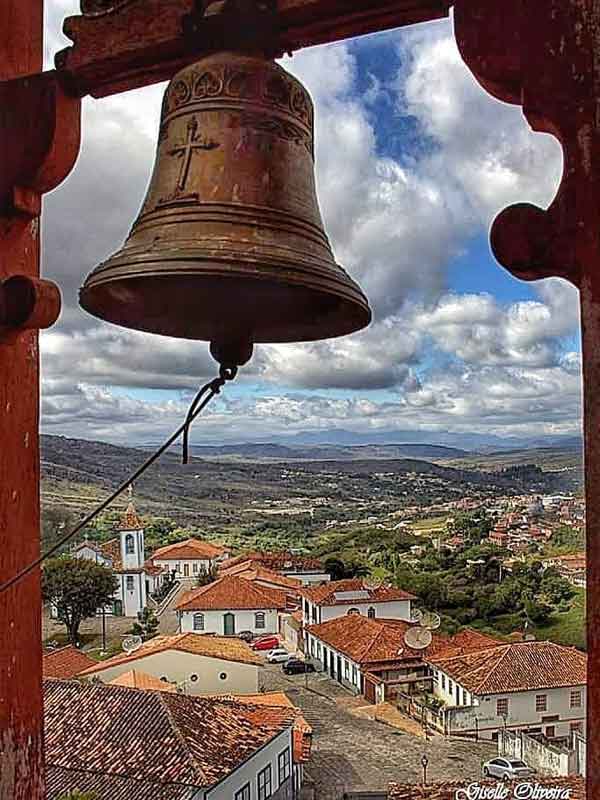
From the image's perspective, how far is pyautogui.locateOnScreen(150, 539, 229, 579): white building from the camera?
17953 millimetres

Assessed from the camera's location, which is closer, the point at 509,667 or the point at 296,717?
the point at 296,717

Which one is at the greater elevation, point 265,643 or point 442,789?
point 442,789

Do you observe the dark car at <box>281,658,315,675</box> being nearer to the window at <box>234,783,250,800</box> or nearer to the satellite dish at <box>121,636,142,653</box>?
the satellite dish at <box>121,636,142,653</box>

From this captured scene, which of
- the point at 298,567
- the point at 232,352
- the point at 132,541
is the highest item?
the point at 232,352

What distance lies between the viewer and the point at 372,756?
1096 cm

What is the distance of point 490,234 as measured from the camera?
1170mm

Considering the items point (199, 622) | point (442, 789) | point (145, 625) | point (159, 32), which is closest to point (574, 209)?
point (159, 32)

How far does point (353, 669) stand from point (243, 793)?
153 inches

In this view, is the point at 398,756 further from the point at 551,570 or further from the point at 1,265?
the point at 1,265

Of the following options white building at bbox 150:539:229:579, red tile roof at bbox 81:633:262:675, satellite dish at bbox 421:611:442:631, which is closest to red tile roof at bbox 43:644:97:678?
red tile roof at bbox 81:633:262:675

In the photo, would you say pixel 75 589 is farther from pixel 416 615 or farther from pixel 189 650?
pixel 416 615

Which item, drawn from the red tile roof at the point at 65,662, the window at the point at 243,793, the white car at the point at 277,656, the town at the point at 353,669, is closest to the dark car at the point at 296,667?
the town at the point at 353,669

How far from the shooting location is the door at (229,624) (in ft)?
54.9

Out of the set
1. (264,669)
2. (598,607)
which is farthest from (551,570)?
(264,669)
